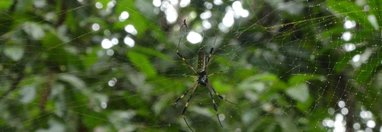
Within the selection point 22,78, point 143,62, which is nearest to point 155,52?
point 143,62

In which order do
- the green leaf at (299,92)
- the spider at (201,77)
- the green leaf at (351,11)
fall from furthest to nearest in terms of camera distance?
1. the spider at (201,77)
2. the green leaf at (299,92)
3. the green leaf at (351,11)

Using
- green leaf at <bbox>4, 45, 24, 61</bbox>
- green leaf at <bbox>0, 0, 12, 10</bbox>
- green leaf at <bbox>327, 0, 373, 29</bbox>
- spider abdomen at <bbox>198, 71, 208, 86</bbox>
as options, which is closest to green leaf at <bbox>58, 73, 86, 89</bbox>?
green leaf at <bbox>4, 45, 24, 61</bbox>

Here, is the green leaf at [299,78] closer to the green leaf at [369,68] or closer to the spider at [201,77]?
the green leaf at [369,68]

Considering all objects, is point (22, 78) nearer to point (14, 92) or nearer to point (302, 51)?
point (14, 92)

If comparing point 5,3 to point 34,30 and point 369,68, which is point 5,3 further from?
point 369,68

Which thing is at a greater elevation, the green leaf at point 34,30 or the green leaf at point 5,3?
the green leaf at point 5,3

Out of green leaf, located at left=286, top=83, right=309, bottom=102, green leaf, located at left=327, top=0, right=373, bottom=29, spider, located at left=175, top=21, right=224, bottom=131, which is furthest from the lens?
spider, located at left=175, top=21, right=224, bottom=131

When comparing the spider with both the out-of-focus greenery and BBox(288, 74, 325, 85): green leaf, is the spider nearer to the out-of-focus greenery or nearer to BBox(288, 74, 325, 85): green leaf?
the out-of-focus greenery

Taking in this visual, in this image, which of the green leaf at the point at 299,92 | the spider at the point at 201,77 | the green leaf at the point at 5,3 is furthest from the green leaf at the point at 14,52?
the green leaf at the point at 299,92
